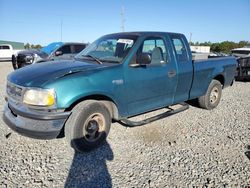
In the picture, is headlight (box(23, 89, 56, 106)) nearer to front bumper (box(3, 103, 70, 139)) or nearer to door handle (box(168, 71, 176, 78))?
front bumper (box(3, 103, 70, 139))

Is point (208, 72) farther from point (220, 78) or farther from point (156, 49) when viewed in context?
point (156, 49)

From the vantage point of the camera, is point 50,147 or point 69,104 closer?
point 69,104

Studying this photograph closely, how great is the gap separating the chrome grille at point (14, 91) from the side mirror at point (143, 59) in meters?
1.93

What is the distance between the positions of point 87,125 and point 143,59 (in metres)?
1.44

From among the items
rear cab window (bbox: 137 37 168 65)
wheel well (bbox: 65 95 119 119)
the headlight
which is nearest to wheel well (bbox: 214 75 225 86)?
rear cab window (bbox: 137 37 168 65)

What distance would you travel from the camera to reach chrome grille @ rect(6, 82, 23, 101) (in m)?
3.23

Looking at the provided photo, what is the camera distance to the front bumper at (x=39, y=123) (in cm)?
307

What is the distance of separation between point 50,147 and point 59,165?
62 centimetres

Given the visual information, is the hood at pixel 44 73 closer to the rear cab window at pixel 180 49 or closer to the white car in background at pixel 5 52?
the rear cab window at pixel 180 49

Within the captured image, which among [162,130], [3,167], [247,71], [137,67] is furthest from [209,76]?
[247,71]

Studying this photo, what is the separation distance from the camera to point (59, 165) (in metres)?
3.16

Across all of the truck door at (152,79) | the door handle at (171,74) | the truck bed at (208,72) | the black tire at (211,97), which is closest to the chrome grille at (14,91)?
the truck door at (152,79)

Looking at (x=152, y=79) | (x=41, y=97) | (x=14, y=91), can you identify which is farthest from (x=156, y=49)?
(x=14, y=91)

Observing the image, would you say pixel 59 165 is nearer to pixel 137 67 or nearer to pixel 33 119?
pixel 33 119
